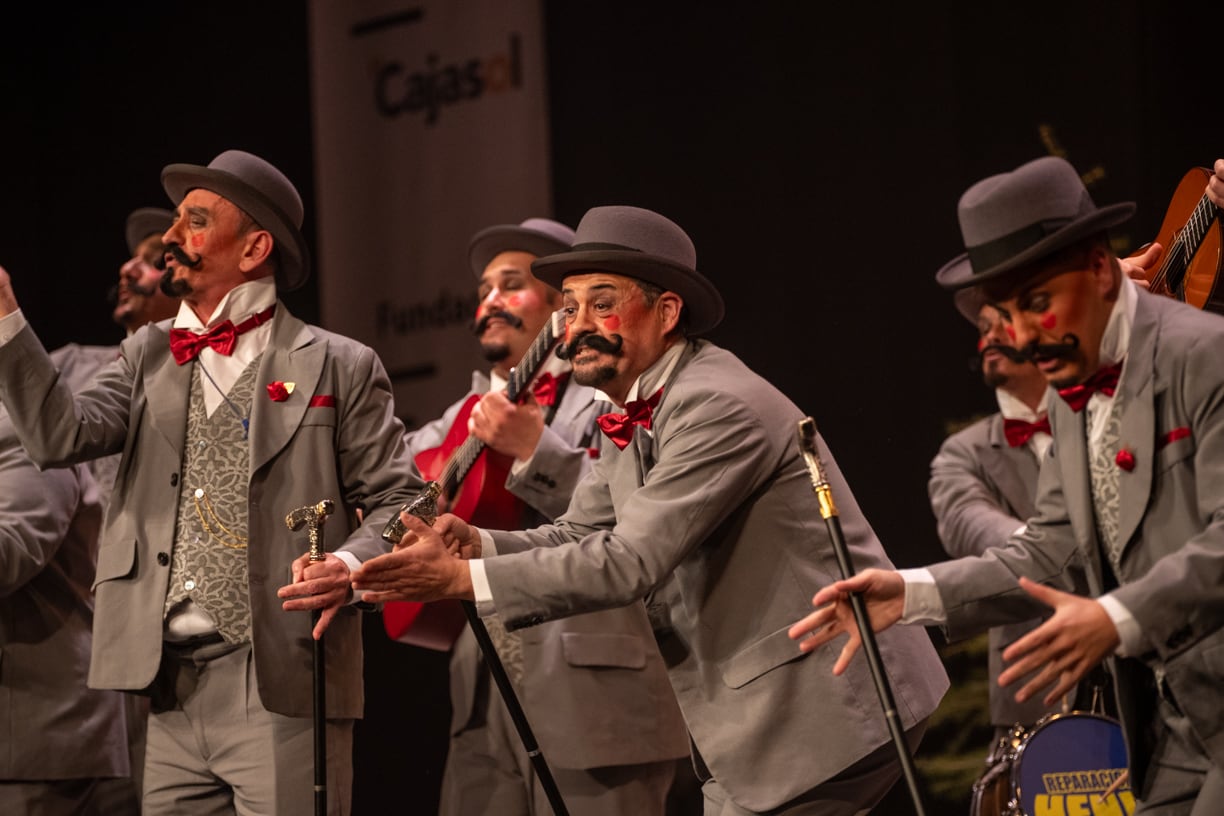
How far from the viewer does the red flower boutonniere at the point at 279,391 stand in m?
3.88

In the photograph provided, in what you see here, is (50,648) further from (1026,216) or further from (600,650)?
(1026,216)

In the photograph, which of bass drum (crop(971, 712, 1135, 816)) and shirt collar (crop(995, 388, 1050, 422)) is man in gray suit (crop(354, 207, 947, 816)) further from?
shirt collar (crop(995, 388, 1050, 422))

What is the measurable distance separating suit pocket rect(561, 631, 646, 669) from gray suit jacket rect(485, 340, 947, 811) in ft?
2.84

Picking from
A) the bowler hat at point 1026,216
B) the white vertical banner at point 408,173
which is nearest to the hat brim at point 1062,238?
the bowler hat at point 1026,216

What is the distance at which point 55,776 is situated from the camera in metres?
4.38

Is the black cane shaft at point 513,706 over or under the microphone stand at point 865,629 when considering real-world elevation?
under

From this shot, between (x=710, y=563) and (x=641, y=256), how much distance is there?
73cm

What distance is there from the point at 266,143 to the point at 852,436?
3258mm

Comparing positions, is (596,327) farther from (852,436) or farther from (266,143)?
(266,143)

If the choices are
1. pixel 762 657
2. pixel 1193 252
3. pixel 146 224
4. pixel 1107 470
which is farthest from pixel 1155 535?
pixel 146 224

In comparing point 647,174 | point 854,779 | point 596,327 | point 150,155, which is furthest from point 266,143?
point 854,779

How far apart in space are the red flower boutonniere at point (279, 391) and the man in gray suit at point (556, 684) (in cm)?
84

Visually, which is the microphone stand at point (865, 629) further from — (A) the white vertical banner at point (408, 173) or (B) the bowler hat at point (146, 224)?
(A) the white vertical banner at point (408, 173)

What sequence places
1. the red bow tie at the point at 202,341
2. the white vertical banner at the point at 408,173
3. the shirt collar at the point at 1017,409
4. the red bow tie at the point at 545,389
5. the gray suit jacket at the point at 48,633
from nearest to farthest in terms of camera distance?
1. the red bow tie at the point at 202,341
2. the gray suit jacket at the point at 48,633
3. the red bow tie at the point at 545,389
4. the shirt collar at the point at 1017,409
5. the white vertical banner at the point at 408,173
